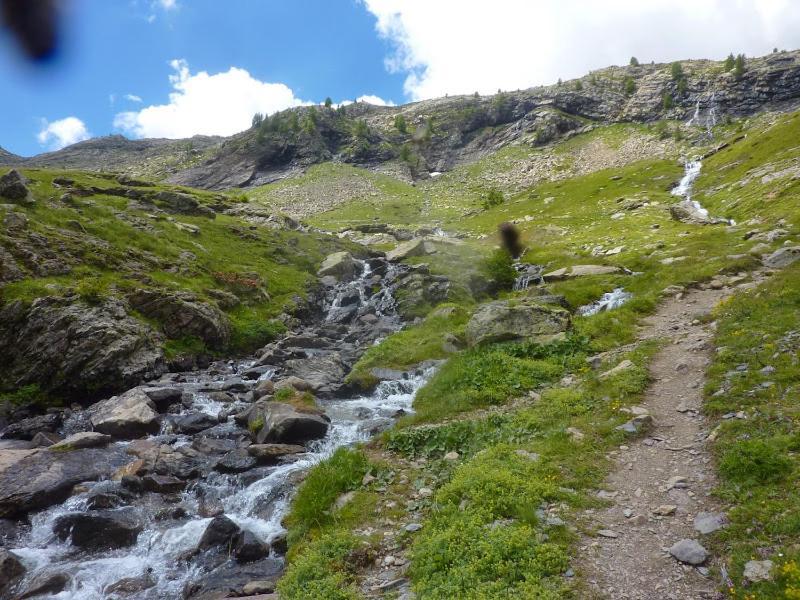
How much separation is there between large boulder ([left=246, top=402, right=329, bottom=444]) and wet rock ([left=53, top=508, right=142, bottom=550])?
6.04 m

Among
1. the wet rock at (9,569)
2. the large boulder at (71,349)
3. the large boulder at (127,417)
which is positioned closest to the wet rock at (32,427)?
the large boulder at (127,417)

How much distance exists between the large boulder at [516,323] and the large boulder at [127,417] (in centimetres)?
1615

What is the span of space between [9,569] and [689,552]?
15.6m

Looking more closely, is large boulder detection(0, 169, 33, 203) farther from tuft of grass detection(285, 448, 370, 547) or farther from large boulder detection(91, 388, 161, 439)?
tuft of grass detection(285, 448, 370, 547)

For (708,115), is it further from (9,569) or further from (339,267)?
(9,569)

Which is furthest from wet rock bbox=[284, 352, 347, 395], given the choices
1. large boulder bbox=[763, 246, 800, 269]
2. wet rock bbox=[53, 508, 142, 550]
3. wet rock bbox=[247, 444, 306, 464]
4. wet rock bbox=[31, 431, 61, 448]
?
large boulder bbox=[763, 246, 800, 269]

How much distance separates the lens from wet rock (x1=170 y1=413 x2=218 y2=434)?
71.0 ft

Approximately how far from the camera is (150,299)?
33.6m

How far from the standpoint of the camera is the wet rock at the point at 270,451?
706 inches

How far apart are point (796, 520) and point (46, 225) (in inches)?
1863

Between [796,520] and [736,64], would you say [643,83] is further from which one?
[796,520]

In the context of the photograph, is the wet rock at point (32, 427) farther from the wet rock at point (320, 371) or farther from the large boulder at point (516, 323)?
the large boulder at point (516, 323)

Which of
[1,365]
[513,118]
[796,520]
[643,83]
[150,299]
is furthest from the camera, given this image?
[513,118]

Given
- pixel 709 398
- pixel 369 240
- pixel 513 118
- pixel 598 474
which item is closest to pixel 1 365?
pixel 598 474
